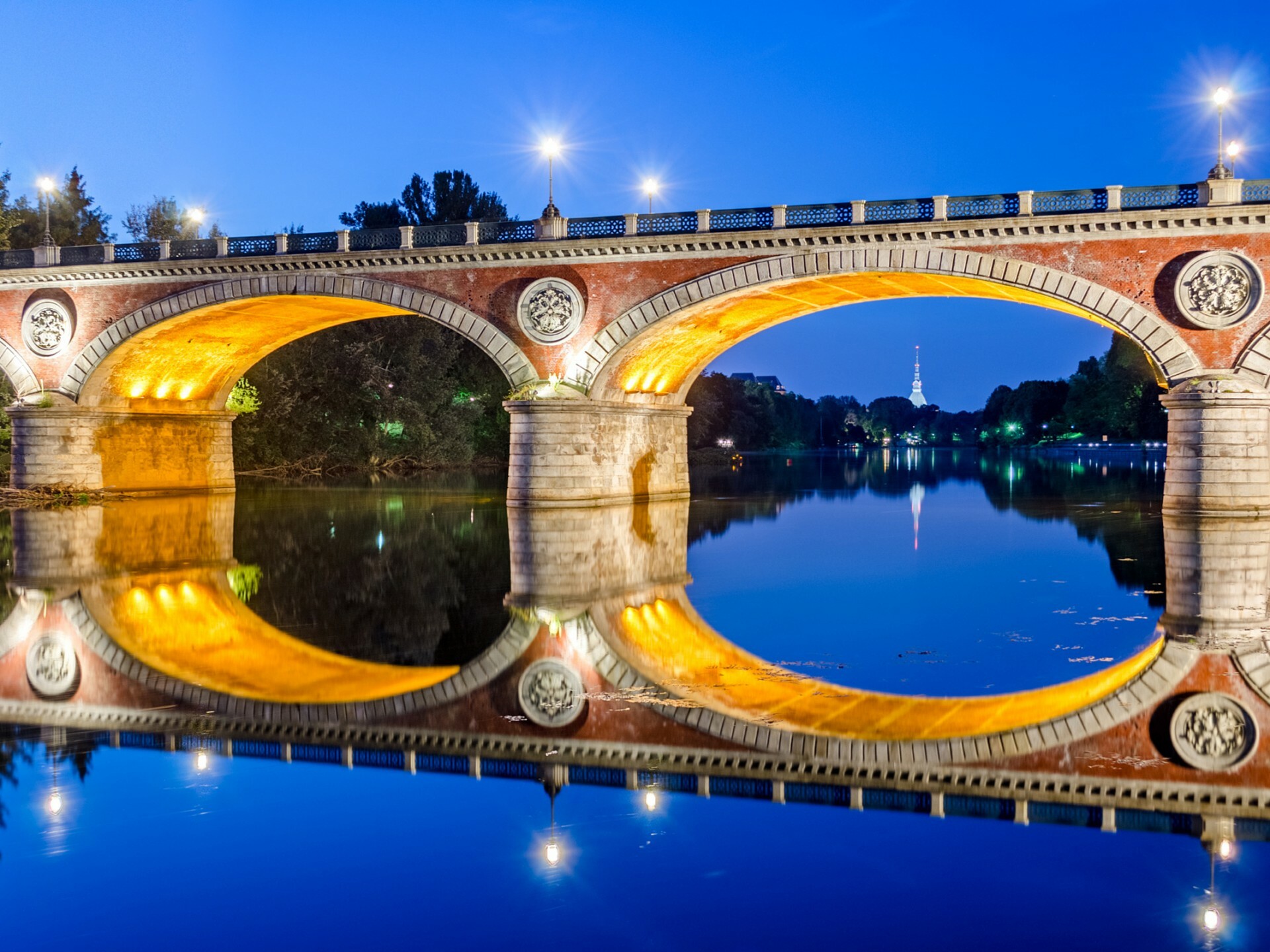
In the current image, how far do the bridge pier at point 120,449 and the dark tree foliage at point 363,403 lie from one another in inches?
489

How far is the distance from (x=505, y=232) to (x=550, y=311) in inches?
101

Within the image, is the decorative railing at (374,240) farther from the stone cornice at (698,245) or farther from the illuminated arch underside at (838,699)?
the illuminated arch underside at (838,699)

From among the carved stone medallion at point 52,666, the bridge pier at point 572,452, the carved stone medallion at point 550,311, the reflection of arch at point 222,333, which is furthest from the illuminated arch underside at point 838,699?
Answer: the reflection of arch at point 222,333

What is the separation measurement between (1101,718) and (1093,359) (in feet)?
437

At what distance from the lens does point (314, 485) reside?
46.4m

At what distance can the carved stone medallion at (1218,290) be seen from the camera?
83.0ft

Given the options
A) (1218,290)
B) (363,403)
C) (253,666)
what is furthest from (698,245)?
(363,403)

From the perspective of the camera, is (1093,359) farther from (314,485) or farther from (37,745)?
(37,745)

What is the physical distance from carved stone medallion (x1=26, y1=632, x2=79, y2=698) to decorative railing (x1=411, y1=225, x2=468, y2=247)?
20.0 metres

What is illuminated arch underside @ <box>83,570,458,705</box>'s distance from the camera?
1000 cm

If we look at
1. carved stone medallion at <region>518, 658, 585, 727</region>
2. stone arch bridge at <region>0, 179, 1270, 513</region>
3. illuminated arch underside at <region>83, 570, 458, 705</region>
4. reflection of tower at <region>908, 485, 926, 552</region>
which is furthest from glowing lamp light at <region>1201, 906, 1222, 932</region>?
stone arch bridge at <region>0, 179, 1270, 513</region>

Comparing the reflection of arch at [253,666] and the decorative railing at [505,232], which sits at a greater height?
the decorative railing at [505,232]

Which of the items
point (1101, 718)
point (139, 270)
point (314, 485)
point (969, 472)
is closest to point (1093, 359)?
point (969, 472)

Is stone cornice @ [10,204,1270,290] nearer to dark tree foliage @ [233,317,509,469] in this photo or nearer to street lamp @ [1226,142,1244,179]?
street lamp @ [1226,142,1244,179]
